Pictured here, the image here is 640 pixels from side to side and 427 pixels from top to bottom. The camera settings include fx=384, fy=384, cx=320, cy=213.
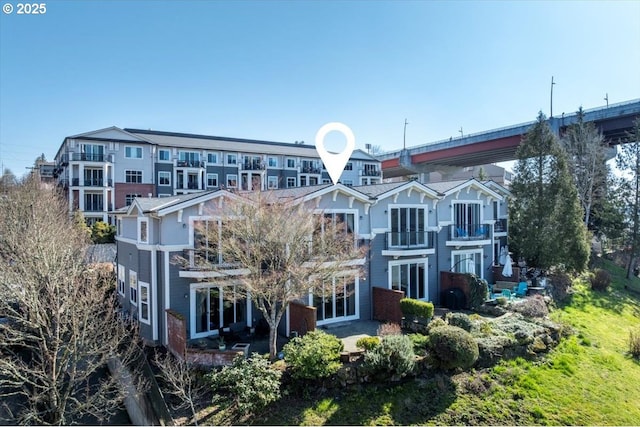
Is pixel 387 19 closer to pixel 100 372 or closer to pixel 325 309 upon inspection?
pixel 325 309

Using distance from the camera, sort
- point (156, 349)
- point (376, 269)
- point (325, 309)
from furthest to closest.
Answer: point (376, 269) → point (325, 309) → point (156, 349)

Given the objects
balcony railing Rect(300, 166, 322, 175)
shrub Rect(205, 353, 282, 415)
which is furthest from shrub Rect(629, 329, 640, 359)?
balcony railing Rect(300, 166, 322, 175)

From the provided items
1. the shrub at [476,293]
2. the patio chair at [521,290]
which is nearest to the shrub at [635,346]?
the patio chair at [521,290]

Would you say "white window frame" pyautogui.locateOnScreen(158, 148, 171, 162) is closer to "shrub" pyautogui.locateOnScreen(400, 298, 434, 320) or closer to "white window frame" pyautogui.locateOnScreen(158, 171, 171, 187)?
"white window frame" pyautogui.locateOnScreen(158, 171, 171, 187)

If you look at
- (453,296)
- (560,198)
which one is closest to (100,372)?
(453,296)

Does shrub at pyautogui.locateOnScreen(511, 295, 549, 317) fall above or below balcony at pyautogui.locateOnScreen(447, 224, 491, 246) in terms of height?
below

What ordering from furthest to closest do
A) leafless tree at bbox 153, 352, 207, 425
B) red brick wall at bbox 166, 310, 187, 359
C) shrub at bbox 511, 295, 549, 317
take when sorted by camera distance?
shrub at bbox 511, 295, 549, 317 < red brick wall at bbox 166, 310, 187, 359 < leafless tree at bbox 153, 352, 207, 425

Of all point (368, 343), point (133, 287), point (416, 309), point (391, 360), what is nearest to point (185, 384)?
point (368, 343)
